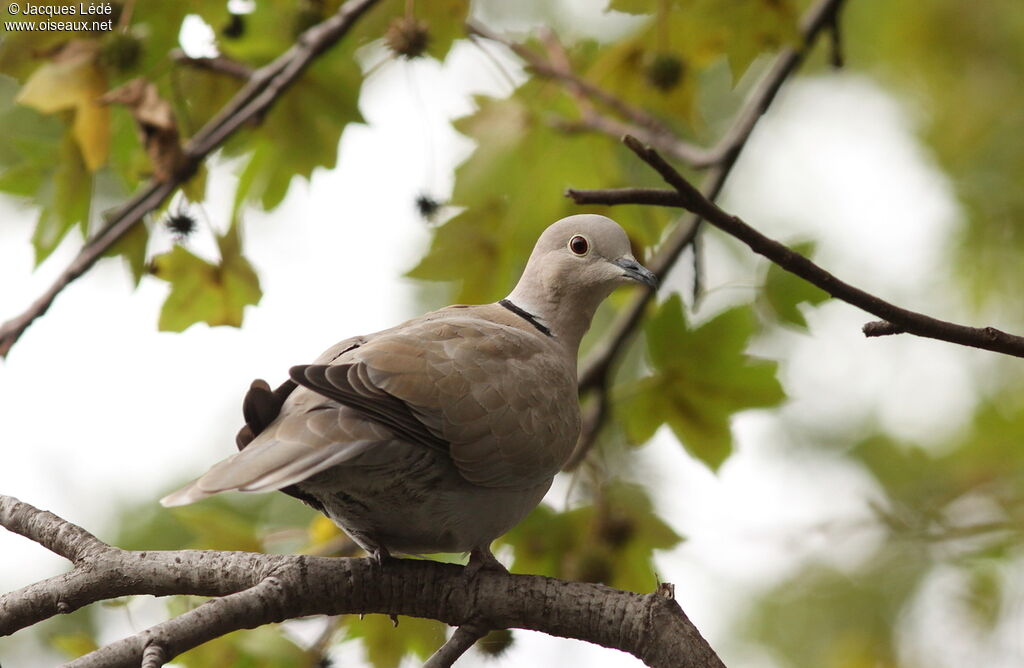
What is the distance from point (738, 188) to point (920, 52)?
3890 millimetres

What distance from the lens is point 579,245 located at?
3.51m

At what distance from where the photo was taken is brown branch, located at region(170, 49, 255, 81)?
3.87 meters

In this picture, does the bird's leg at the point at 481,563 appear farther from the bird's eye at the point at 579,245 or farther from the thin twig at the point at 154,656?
the bird's eye at the point at 579,245

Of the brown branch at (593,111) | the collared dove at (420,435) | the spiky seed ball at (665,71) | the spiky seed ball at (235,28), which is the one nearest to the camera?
the collared dove at (420,435)

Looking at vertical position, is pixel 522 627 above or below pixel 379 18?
below

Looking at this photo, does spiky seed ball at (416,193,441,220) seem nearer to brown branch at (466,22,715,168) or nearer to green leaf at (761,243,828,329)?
brown branch at (466,22,715,168)

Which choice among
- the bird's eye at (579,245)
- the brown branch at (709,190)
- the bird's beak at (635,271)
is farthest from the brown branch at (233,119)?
the brown branch at (709,190)

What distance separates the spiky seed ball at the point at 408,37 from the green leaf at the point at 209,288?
3.12 feet

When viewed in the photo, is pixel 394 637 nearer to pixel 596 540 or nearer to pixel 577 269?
pixel 596 540

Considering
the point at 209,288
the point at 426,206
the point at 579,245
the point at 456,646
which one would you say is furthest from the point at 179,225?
the point at 456,646

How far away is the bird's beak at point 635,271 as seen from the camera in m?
3.32

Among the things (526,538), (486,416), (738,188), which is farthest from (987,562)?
(738,188)

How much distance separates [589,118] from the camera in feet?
13.1

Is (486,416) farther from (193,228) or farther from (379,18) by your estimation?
(379,18)
